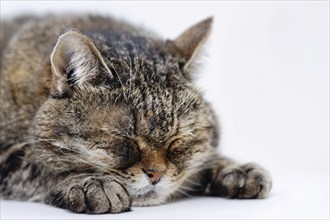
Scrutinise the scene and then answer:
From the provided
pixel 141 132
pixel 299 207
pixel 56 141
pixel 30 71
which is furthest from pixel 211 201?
pixel 30 71

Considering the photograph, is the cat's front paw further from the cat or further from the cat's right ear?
the cat's right ear

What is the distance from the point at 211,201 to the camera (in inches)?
89.4

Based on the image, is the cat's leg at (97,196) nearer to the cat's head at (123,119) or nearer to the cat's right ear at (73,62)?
the cat's head at (123,119)

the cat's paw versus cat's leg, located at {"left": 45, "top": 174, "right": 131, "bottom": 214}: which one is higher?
cat's leg, located at {"left": 45, "top": 174, "right": 131, "bottom": 214}

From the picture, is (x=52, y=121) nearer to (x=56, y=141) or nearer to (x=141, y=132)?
(x=56, y=141)

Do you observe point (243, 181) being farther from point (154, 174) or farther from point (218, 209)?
point (154, 174)

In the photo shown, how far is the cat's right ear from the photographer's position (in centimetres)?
198

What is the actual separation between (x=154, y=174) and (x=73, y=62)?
1.44ft

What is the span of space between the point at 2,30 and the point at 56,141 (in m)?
0.98

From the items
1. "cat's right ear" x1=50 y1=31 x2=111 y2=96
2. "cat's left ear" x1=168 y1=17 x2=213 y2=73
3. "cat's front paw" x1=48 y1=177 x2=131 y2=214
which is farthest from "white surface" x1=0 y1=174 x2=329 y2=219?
"cat's left ear" x1=168 y1=17 x2=213 y2=73

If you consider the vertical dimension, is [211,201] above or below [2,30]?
below

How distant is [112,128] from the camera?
198 centimetres

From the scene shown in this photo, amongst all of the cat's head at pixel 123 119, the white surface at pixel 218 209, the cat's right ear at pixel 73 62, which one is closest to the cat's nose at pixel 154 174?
the cat's head at pixel 123 119

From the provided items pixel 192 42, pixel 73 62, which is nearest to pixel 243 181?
pixel 192 42
